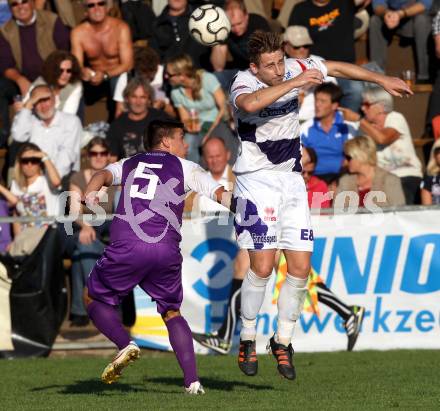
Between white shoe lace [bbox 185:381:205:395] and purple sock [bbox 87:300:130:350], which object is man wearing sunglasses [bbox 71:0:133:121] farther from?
white shoe lace [bbox 185:381:205:395]

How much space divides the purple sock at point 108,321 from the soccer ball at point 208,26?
5723 millimetres

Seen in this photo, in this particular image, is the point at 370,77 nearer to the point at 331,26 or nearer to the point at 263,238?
the point at 263,238

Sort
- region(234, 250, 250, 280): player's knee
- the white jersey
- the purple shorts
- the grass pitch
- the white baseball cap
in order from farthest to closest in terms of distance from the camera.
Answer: the white baseball cap, region(234, 250, 250, 280): player's knee, the white jersey, the purple shorts, the grass pitch

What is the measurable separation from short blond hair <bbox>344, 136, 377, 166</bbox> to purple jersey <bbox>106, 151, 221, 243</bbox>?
14.9 ft

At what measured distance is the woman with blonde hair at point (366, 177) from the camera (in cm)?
1257

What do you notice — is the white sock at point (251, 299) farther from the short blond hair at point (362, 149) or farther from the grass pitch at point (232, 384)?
the short blond hair at point (362, 149)

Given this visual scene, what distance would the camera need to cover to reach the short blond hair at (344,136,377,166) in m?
Result: 12.6

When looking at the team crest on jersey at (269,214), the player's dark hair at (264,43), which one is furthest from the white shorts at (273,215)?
the player's dark hair at (264,43)

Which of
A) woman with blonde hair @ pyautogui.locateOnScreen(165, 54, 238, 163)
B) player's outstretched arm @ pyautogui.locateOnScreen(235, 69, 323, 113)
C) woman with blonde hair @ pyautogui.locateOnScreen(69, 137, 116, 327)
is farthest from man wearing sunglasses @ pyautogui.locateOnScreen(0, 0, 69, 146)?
player's outstretched arm @ pyautogui.locateOnScreen(235, 69, 323, 113)

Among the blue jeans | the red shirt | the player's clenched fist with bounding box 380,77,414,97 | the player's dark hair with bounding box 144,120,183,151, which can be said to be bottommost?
the blue jeans

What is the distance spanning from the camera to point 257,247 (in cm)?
890

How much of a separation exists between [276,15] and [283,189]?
8011mm

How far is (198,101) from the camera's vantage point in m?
14.1

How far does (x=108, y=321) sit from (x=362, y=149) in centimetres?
500
